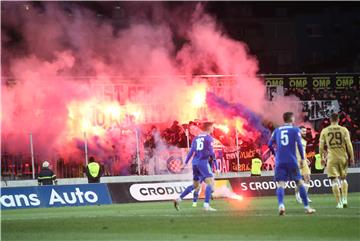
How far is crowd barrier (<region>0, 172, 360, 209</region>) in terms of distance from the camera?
25.6m

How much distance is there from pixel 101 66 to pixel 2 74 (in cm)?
526

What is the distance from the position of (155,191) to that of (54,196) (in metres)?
3.41

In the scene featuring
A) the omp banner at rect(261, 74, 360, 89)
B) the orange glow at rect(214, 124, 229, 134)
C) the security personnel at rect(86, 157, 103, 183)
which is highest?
the omp banner at rect(261, 74, 360, 89)

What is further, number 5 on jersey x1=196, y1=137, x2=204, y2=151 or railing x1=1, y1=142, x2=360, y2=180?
railing x1=1, y1=142, x2=360, y2=180

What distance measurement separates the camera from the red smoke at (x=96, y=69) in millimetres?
39906

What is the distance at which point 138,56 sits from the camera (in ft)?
143

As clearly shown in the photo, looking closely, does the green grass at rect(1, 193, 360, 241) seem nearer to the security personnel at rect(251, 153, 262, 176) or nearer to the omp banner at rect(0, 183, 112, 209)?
the omp banner at rect(0, 183, 112, 209)

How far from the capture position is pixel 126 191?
27.0 metres

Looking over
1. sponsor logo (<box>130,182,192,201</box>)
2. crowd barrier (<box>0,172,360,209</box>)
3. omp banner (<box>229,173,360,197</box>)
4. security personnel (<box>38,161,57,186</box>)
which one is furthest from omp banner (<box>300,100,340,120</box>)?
sponsor logo (<box>130,182,192,201</box>)

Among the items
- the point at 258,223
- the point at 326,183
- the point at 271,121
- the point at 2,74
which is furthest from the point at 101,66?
the point at 258,223

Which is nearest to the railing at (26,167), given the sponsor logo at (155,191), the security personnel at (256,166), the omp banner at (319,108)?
the security personnel at (256,166)

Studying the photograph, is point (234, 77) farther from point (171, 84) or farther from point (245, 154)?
point (245, 154)

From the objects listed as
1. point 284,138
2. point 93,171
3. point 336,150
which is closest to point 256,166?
point 93,171

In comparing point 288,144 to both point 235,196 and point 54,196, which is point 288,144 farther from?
point 54,196
